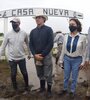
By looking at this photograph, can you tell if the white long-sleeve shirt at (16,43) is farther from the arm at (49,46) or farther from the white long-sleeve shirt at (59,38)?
the white long-sleeve shirt at (59,38)

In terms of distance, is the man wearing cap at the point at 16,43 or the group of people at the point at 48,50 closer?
the group of people at the point at 48,50

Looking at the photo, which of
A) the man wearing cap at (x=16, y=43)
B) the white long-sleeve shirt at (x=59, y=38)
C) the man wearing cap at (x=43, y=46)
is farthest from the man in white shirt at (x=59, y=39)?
the man wearing cap at (x=43, y=46)

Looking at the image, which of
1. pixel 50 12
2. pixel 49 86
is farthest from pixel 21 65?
pixel 50 12

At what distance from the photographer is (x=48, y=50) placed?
10.8 metres

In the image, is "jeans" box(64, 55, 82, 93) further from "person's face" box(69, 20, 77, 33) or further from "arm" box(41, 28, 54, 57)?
"person's face" box(69, 20, 77, 33)

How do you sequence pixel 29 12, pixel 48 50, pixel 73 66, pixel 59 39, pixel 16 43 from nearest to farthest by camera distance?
pixel 73 66 < pixel 48 50 < pixel 16 43 < pixel 59 39 < pixel 29 12

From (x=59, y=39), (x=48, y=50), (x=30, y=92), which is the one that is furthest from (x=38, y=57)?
(x=59, y=39)

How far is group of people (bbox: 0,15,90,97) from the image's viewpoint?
1044 cm

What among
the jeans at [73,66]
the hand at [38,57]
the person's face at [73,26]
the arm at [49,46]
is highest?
the person's face at [73,26]

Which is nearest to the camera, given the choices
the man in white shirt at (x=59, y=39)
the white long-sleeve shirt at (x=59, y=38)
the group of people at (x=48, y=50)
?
the group of people at (x=48, y=50)

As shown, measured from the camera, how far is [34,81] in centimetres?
1356

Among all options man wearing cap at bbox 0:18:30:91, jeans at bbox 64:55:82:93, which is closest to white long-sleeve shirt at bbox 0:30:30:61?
man wearing cap at bbox 0:18:30:91

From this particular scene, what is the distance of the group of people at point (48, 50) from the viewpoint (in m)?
10.4

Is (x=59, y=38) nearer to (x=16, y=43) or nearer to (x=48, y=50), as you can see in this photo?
(x=16, y=43)
